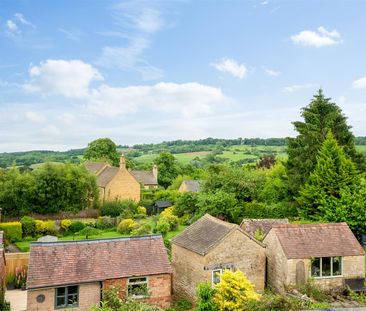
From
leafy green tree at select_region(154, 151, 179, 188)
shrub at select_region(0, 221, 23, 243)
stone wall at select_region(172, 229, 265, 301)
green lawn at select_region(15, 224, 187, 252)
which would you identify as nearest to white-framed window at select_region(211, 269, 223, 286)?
stone wall at select_region(172, 229, 265, 301)

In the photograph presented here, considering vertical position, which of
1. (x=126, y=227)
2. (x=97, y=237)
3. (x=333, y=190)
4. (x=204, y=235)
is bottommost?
(x=97, y=237)

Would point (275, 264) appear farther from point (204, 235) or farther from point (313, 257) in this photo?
point (204, 235)

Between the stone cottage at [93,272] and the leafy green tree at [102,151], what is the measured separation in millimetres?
72885

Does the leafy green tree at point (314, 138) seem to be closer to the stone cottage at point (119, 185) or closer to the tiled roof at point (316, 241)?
the tiled roof at point (316, 241)

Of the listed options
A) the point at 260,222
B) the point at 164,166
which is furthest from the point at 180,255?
the point at 164,166

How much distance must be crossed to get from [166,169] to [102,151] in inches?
622

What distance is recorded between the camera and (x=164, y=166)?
9788 centimetres

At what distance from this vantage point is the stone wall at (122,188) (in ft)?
208

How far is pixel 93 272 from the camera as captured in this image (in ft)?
67.2

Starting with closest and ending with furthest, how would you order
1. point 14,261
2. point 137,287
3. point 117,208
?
point 137,287 < point 14,261 < point 117,208

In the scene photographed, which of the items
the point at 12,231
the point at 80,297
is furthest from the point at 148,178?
the point at 80,297

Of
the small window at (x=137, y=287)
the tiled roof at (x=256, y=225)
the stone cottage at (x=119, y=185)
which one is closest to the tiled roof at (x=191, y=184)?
the stone cottage at (x=119, y=185)

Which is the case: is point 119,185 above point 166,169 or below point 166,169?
below

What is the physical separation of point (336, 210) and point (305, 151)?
9.10 metres
